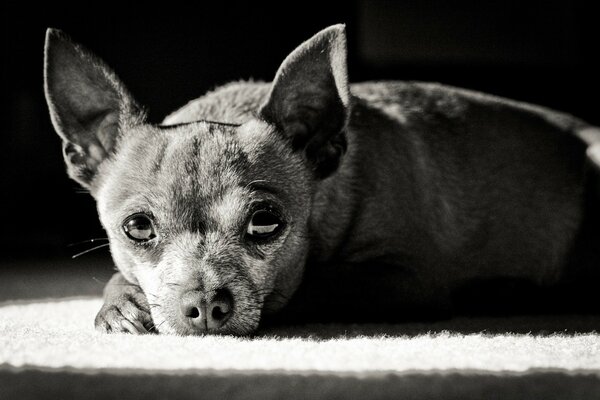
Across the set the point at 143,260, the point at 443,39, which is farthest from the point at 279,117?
the point at 443,39

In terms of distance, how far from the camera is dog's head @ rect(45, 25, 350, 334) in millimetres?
1816

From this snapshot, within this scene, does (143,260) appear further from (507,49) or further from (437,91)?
(507,49)

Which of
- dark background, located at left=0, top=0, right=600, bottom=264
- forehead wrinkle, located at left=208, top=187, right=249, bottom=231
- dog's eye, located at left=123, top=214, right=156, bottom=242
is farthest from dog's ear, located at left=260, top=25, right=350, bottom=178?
dark background, located at left=0, top=0, right=600, bottom=264

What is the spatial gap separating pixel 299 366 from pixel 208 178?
0.76m

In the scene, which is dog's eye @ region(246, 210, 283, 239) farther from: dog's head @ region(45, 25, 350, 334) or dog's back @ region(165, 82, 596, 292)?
dog's back @ region(165, 82, 596, 292)

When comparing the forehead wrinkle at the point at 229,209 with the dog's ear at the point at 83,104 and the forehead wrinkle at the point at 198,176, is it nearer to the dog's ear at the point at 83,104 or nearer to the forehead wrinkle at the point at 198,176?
the forehead wrinkle at the point at 198,176

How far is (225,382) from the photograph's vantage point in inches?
46.2

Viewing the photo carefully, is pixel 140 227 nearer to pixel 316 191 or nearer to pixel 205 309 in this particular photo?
pixel 205 309

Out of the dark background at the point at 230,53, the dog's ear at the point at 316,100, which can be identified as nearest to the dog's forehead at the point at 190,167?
the dog's ear at the point at 316,100

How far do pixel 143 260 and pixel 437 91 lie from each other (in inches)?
56.9

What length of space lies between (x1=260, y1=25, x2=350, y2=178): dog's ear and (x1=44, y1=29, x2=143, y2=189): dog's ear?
47cm

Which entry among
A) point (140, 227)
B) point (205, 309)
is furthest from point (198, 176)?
point (205, 309)

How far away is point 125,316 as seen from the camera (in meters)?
1.89

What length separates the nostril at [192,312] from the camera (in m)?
Result: 1.71
